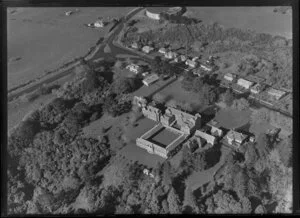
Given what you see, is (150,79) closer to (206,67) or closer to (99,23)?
(206,67)

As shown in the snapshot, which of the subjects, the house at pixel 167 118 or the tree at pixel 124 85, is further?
the tree at pixel 124 85

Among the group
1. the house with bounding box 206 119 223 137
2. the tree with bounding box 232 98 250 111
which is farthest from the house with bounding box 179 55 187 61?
the house with bounding box 206 119 223 137

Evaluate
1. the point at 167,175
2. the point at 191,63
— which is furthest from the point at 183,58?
the point at 167,175

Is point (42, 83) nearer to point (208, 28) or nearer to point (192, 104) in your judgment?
point (192, 104)

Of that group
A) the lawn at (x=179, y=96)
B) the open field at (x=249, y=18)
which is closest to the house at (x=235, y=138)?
the lawn at (x=179, y=96)

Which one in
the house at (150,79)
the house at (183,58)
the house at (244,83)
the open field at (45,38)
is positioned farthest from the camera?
the house at (183,58)

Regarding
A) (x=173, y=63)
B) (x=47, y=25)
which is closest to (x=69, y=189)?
(x=173, y=63)

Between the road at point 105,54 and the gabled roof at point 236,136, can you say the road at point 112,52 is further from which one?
the gabled roof at point 236,136
